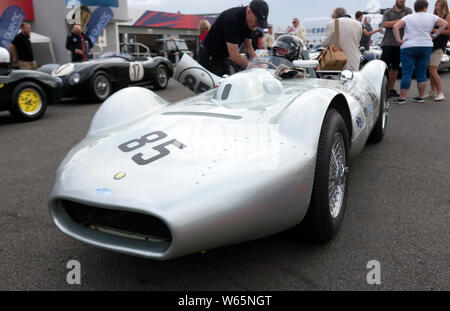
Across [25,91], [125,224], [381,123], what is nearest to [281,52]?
[381,123]

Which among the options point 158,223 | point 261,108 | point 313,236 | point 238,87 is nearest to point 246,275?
point 313,236

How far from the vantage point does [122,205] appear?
1.44 meters

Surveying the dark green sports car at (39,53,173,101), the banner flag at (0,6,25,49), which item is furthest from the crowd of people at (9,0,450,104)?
the dark green sports car at (39,53,173,101)

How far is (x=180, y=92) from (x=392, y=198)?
713cm

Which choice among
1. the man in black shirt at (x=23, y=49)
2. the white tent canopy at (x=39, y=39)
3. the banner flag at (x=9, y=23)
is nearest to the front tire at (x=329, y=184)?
the man in black shirt at (x=23, y=49)

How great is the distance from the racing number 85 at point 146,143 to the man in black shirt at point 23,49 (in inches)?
353

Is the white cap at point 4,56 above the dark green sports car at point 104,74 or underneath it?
above

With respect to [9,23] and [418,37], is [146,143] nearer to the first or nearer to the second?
[418,37]

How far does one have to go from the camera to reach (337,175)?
7.20 ft

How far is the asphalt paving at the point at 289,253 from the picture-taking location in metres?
1.75

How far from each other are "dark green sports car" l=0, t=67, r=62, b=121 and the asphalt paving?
2831mm

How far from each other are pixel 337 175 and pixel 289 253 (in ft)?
1.80

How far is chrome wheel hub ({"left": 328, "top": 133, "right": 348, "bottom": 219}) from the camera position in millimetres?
2113

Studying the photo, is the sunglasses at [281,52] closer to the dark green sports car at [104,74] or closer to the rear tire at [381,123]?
the rear tire at [381,123]
